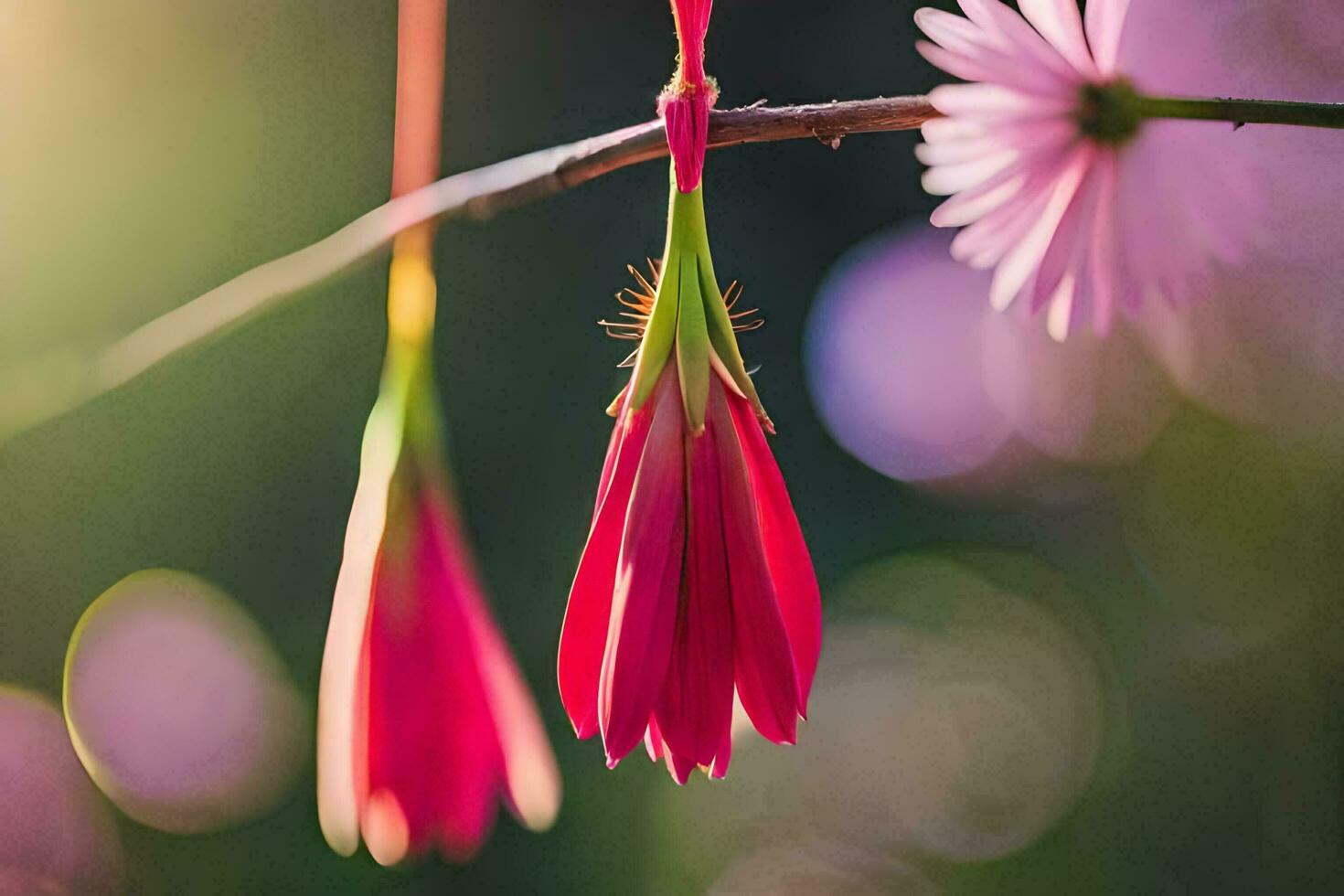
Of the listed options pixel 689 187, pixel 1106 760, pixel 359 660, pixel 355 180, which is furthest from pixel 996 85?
pixel 1106 760

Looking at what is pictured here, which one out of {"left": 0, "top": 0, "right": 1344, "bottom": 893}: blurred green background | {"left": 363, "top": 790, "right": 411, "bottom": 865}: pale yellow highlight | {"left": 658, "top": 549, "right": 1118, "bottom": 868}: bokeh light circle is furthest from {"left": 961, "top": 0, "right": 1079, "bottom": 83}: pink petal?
{"left": 658, "top": 549, "right": 1118, "bottom": 868}: bokeh light circle

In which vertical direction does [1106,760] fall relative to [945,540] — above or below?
below

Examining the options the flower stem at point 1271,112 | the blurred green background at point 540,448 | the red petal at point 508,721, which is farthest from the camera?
the blurred green background at point 540,448

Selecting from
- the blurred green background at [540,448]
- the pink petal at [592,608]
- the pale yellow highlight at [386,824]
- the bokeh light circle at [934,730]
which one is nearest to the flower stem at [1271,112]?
the pink petal at [592,608]

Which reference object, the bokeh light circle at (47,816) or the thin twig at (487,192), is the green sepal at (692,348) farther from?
the bokeh light circle at (47,816)

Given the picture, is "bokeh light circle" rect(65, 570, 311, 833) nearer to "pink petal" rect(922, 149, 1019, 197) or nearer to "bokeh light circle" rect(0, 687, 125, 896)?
"bokeh light circle" rect(0, 687, 125, 896)

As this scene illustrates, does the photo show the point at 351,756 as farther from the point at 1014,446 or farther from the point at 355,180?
the point at 1014,446

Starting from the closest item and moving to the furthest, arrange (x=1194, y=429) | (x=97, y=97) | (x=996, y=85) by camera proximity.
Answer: (x=996, y=85), (x=97, y=97), (x=1194, y=429)
